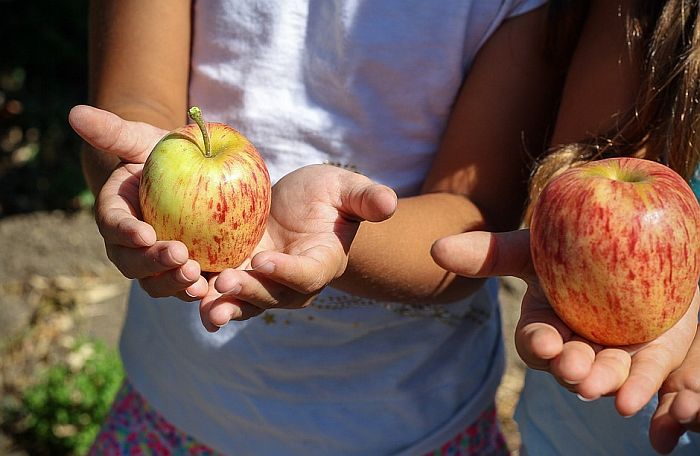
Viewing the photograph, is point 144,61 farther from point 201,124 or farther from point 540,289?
point 540,289

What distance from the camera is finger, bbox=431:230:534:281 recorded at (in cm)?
144

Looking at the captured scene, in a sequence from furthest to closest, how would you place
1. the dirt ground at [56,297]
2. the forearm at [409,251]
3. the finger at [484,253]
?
the dirt ground at [56,297] → the forearm at [409,251] → the finger at [484,253]

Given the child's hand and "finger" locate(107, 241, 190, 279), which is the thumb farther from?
the child's hand

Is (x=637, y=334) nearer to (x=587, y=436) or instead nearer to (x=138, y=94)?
(x=587, y=436)

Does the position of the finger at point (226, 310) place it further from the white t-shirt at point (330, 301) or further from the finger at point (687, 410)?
the finger at point (687, 410)

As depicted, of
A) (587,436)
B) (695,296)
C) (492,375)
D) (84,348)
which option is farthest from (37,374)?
(695,296)

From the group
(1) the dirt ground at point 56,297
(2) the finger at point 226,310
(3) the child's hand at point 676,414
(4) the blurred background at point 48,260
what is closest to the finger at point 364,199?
(2) the finger at point 226,310

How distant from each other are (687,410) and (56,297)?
2.91 metres

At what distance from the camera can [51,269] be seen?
12.3 feet

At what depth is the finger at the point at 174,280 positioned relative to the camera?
1.40 m

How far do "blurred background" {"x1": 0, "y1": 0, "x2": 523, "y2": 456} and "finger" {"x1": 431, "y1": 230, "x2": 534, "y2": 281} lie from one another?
189 centimetres

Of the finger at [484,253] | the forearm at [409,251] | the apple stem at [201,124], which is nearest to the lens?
the finger at [484,253]

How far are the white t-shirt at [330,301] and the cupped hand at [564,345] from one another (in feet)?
1.27

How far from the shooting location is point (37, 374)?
10.7ft
